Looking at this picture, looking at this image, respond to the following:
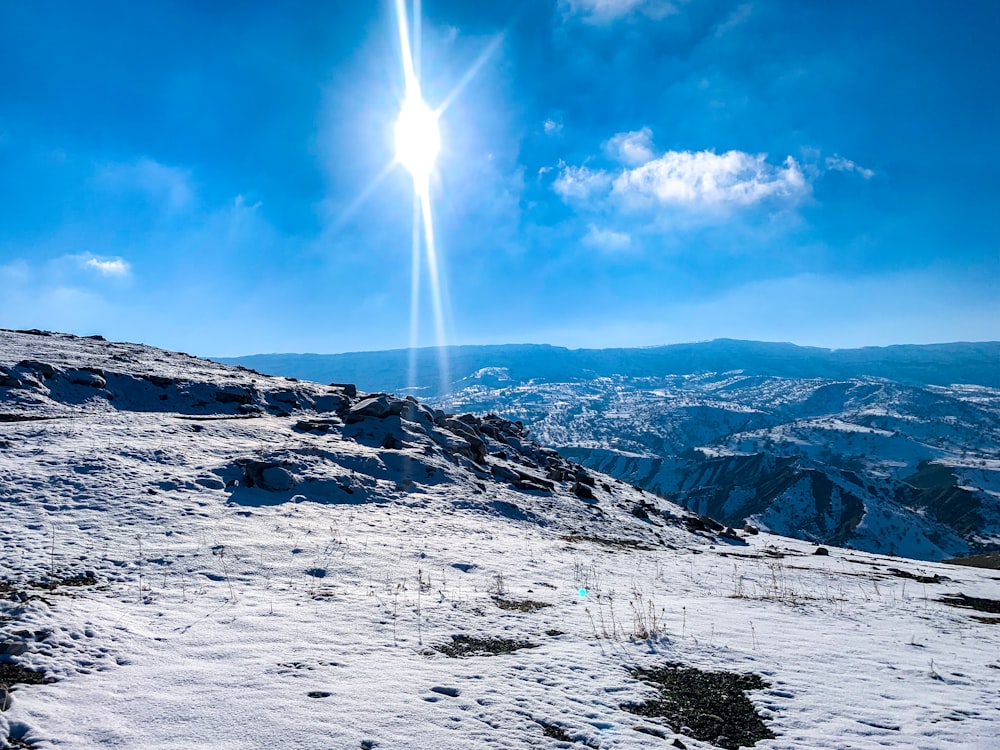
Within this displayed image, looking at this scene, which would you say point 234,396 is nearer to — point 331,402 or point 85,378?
point 331,402

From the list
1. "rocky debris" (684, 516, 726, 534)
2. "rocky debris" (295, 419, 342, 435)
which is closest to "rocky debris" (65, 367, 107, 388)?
"rocky debris" (295, 419, 342, 435)

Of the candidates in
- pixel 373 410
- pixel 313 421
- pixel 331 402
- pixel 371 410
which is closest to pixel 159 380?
pixel 313 421

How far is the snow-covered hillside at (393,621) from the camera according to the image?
255 inches

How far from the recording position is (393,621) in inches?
404

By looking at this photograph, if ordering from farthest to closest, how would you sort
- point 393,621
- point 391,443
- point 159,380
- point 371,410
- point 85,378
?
point 371,410 < point 159,380 < point 85,378 < point 391,443 < point 393,621

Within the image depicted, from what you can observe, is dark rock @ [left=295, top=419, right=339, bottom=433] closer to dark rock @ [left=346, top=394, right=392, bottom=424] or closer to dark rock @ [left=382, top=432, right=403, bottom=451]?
dark rock @ [left=346, top=394, right=392, bottom=424]

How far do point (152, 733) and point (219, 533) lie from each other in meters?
10.9

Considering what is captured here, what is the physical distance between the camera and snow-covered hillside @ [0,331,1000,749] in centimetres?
649

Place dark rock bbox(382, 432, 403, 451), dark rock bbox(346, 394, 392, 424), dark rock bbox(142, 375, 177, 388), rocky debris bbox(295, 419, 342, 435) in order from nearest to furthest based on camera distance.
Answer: dark rock bbox(382, 432, 403, 451) → rocky debris bbox(295, 419, 342, 435) → dark rock bbox(142, 375, 177, 388) → dark rock bbox(346, 394, 392, 424)

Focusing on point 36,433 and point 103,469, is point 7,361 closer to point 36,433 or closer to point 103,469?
point 36,433

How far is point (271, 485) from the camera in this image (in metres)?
21.8

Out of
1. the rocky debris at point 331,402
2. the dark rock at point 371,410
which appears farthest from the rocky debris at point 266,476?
the rocky debris at point 331,402

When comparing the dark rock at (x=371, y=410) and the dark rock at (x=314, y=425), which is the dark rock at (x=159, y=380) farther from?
the dark rock at (x=371, y=410)

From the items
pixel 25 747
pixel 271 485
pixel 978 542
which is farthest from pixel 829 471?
pixel 25 747
